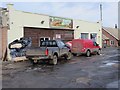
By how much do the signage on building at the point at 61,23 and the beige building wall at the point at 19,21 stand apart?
8.73 ft

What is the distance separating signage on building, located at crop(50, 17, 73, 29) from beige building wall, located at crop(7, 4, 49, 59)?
266 centimetres

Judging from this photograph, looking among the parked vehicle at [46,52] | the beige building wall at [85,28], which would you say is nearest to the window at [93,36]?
the beige building wall at [85,28]

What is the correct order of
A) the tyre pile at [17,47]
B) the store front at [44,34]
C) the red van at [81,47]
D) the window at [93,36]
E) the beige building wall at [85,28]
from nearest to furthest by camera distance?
the tyre pile at [17,47] < the store front at [44,34] < the red van at [81,47] < the beige building wall at [85,28] < the window at [93,36]

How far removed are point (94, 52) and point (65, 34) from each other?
4.62 m

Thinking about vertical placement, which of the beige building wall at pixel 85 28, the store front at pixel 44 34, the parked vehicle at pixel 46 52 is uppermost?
the beige building wall at pixel 85 28

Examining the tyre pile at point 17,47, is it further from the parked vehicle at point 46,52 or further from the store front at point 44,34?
the parked vehicle at point 46,52

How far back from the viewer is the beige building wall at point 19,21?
22.9 metres

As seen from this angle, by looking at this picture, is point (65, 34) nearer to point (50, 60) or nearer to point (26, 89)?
point (50, 60)

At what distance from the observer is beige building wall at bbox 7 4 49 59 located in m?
22.9

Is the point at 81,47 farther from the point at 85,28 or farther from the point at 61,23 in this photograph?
the point at 85,28

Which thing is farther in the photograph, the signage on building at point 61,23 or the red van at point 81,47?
the signage on building at point 61,23

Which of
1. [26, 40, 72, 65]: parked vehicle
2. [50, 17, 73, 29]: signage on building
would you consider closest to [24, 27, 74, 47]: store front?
[50, 17, 73, 29]: signage on building

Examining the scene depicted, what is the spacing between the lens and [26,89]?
32.6 ft

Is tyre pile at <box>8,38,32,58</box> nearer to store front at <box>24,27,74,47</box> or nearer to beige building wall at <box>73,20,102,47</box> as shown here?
store front at <box>24,27,74,47</box>
